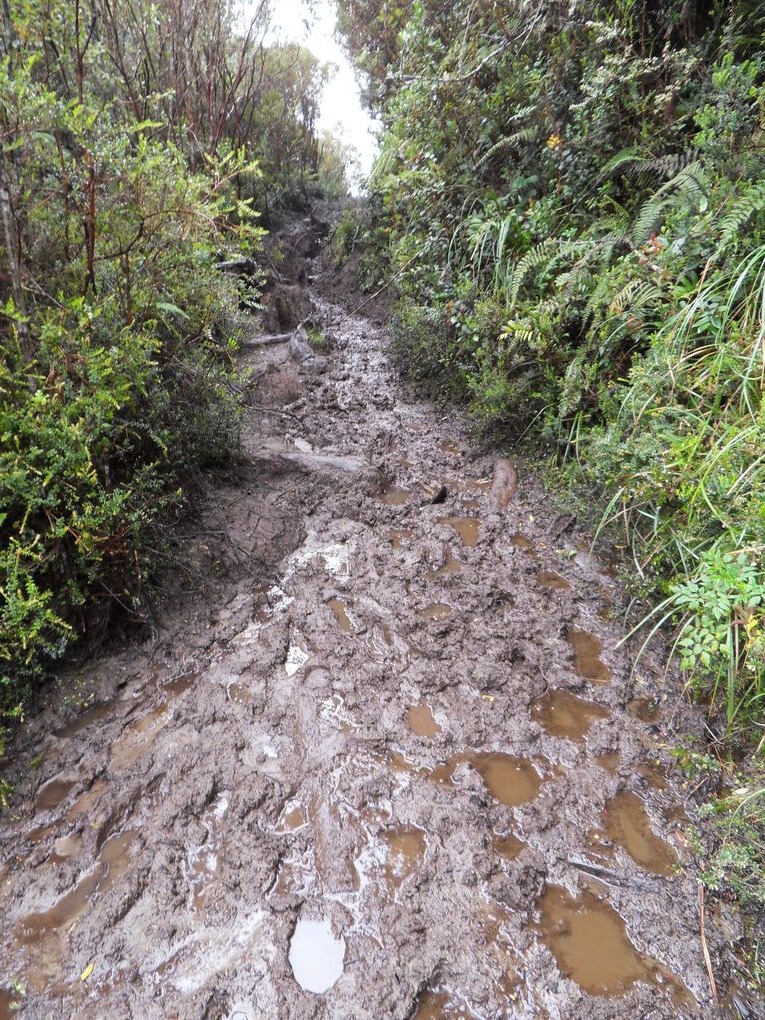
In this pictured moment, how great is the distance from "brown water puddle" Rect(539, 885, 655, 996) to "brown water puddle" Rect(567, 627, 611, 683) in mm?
1051

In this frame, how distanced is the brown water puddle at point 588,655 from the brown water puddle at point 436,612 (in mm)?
695

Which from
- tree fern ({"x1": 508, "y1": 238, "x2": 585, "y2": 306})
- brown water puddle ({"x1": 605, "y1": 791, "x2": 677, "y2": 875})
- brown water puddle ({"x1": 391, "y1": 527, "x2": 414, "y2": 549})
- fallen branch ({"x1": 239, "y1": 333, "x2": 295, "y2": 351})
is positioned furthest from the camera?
fallen branch ({"x1": 239, "y1": 333, "x2": 295, "y2": 351})

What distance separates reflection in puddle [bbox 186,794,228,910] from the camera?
1.70 meters

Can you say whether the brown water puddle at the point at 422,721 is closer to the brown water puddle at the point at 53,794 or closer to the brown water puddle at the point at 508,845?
the brown water puddle at the point at 508,845

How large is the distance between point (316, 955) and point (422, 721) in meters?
0.95

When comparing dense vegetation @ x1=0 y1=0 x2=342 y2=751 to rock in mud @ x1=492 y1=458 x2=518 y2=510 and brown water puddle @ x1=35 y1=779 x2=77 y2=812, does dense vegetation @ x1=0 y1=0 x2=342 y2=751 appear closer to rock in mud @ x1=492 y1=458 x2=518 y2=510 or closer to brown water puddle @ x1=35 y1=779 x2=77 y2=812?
brown water puddle @ x1=35 y1=779 x2=77 y2=812

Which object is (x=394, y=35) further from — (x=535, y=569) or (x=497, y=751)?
(x=497, y=751)

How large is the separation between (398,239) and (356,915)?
314 inches

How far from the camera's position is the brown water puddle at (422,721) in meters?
2.29

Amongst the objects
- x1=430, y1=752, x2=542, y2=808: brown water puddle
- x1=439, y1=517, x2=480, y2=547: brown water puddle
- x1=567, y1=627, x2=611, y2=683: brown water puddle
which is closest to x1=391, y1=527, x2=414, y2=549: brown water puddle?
x1=439, y1=517, x2=480, y2=547: brown water puddle

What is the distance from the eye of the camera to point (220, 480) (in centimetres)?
392

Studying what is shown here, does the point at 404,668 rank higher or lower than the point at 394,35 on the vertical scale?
lower

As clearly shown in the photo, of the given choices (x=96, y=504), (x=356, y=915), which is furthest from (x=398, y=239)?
(x=356, y=915)

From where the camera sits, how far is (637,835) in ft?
6.24
